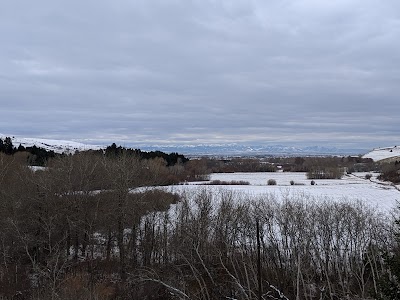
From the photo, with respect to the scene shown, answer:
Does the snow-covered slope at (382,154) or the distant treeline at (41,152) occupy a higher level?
the snow-covered slope at (382,154)

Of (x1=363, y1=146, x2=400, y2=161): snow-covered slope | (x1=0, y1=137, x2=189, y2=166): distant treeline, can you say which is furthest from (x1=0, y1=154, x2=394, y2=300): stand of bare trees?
(x1=363, y1=146, x2=400, y2=161): snow-covered slope

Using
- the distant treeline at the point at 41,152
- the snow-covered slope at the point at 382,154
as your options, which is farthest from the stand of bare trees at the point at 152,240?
the snow-covered slope at the point at 382,154

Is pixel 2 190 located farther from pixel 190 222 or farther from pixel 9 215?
pixel 190 222

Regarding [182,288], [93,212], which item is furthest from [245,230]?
[93,212]

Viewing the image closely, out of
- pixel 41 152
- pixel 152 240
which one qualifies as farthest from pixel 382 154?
pixel 152 240

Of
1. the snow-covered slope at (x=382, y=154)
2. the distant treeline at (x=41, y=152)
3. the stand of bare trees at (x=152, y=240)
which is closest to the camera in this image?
the stand of bare trees at (x=152, y=240)

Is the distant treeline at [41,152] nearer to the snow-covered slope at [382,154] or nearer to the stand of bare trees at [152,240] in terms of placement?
the stand of bare trees at [152,240]

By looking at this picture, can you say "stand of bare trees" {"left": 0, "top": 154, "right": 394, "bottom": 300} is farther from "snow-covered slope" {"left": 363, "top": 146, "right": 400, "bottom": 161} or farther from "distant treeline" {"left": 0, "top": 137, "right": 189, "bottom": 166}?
"snow-covered slope" {"left": 363, "top": 146, "right": 400, "bottom": 161}

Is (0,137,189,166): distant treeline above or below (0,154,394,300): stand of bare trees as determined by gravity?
above

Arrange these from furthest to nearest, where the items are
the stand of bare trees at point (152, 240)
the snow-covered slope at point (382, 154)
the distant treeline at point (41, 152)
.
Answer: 1. the snow-covered slope at point (382, 154)
2. the distant treeline at point (41, 152)
3. the stand of bare trees at point (152, 240)

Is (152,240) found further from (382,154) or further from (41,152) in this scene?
(382,154)

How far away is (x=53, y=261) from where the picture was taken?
38125 millimetres

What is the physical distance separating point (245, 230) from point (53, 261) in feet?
60.3

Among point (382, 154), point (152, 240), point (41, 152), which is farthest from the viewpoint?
point (382, 154)
